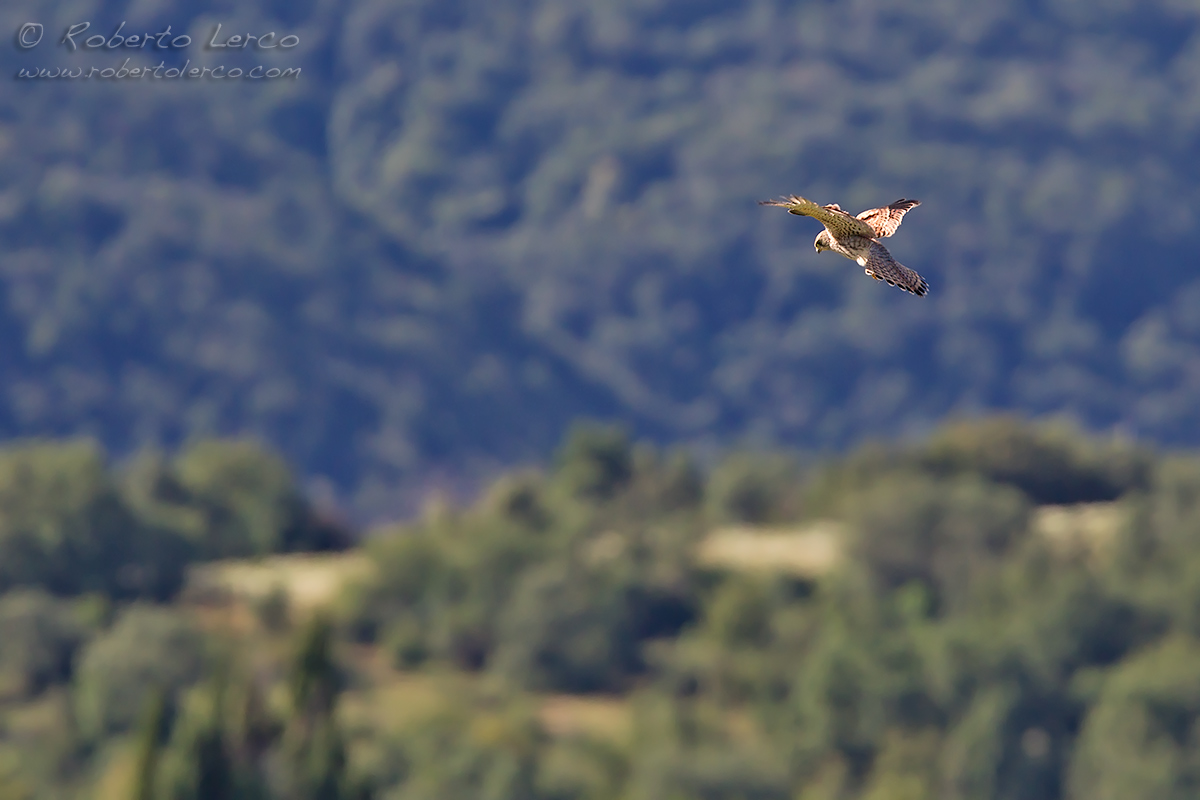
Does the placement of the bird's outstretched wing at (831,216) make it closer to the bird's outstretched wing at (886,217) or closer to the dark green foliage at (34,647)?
the bird's outstretched wing at (886,217)

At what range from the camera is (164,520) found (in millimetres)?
107312

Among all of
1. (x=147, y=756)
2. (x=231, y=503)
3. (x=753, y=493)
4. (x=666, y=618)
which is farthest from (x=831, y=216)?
(x=231, y=503)

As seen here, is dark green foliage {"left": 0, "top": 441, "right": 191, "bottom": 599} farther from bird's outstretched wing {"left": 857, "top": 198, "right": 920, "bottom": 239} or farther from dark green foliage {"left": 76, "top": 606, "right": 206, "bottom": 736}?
bird's outstretched wing {"left": 857, "top": 198, "right": 920, "bottom": 239}

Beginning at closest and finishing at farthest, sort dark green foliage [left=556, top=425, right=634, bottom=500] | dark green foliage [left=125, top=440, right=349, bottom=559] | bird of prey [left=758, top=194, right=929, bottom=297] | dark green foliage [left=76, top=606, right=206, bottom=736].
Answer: bird of prey [left=758, top=194, right=929, bottom=297] → dark green foliage [left=76, top=606, right=206, bottom=736] → dark green foliage [left=125, top=440, right=349, bottom=559] → dark green foliage [left=556, top=425, right=634, bottom=500]

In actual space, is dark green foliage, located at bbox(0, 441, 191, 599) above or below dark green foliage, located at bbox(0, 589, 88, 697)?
above

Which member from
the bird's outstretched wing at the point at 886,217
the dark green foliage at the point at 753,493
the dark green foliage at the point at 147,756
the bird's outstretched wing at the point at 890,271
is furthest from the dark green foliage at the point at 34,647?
the bird's outstretched wing at the point at 890,271

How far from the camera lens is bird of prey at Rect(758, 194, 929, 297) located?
14.5 m

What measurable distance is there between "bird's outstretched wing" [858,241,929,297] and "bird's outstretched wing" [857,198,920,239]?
34 centimetres

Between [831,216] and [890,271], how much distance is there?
573mm

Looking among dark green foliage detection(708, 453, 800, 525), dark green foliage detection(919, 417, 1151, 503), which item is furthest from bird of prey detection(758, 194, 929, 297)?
dark green foliage detection(708, 453, 800, 525)

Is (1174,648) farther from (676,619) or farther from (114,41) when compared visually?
(114,41)

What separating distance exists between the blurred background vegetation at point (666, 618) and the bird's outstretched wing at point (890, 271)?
199 feet

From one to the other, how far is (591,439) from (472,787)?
1704 inches

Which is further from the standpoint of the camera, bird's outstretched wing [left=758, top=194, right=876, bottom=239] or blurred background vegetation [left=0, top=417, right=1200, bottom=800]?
blurred background vegetation [left=0, top=417, right=1200, bottom=800]
